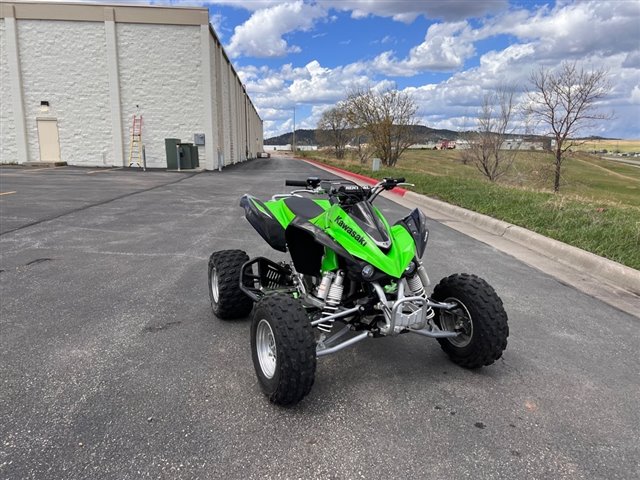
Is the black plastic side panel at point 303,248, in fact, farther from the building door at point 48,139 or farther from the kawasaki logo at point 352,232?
the building door at point 48,139

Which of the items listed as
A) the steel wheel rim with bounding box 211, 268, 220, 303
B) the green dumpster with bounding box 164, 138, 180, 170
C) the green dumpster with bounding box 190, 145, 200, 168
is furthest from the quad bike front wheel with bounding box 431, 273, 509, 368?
the green dumpster with bounding box 190, 145, 200, 168

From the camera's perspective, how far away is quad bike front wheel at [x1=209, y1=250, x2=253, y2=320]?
395 cm

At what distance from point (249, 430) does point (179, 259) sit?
397 cm

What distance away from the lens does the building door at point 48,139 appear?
25.1 meters

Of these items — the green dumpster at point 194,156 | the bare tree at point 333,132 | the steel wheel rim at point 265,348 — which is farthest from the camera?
the bare tree at point 333,132

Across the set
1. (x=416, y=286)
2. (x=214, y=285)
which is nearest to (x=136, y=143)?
(x=214, y=285)

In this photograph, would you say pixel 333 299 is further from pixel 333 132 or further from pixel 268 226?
pixel 333 132

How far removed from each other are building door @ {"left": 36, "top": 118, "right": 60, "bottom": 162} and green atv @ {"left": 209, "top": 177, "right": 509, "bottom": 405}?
26410 millimetres

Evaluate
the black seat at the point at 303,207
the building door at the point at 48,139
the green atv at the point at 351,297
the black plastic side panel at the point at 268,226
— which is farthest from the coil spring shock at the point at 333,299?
the building door at the point at 48,139

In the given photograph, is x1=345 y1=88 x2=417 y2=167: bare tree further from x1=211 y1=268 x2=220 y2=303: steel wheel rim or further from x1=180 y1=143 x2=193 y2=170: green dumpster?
x1=211 y1=268 x2=220 y2=303: steel wheel rim

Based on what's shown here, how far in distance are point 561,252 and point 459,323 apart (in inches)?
166

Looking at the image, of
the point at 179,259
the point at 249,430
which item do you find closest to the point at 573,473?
the point at 249,430

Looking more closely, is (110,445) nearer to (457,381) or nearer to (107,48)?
(457,381)

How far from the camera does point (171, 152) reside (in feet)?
82.3
